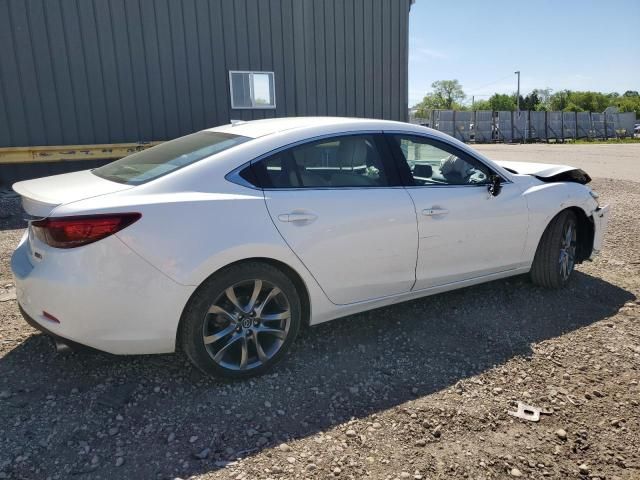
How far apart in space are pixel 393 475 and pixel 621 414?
140 centimetres

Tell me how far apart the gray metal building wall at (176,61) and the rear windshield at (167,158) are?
7.42m

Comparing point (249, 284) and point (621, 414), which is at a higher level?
point (249, 284)

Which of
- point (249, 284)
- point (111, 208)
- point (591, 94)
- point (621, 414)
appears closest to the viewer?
point (111, 208)

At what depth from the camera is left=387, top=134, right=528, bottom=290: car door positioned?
359 centimetres

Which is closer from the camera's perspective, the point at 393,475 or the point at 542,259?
the point at 393,475

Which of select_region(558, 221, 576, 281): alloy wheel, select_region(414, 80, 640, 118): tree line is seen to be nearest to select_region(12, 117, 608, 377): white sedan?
select_region(558, 221, 576, 281): alloy wheel

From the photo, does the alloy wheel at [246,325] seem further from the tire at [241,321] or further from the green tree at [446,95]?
the green tree at [446,95]

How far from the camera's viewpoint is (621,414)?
279cm

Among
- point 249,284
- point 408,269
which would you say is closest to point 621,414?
point 408,269

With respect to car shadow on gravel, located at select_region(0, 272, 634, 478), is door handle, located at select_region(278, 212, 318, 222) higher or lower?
higher

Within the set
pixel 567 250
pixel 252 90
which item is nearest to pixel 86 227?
pixel 567 250

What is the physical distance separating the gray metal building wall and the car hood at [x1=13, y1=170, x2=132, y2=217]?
24.6ft

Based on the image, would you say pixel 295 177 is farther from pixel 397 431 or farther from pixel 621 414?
pixel 621 414

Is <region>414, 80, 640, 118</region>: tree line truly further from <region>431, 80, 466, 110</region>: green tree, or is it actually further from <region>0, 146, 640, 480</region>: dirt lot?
<region>0, 146, 640, 480</region>: dirt lot
